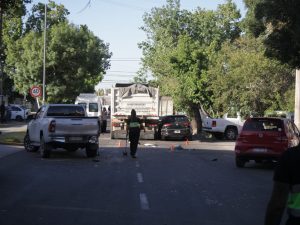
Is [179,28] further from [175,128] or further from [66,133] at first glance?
[66,133]

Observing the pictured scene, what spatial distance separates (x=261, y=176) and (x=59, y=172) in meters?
5.45

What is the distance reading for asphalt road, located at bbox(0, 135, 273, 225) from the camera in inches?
362

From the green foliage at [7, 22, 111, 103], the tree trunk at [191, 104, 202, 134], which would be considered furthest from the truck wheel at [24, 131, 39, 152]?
the green foliage at [7, 22, 111, 103]

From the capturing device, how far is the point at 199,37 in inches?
2459

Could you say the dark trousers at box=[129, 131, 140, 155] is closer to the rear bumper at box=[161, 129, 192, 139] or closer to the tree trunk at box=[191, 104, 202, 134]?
the rear bumper at box=[161, 129, 192, 139]

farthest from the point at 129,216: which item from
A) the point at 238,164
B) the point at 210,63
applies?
the point at 210,63

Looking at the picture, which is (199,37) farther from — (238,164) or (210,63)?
(238,164)

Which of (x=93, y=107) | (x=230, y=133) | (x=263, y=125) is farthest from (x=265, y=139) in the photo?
(x=93, y=107)

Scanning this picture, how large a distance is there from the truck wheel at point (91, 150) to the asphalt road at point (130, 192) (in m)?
0.64

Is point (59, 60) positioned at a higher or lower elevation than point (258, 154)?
higher

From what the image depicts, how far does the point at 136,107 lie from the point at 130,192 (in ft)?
70.4

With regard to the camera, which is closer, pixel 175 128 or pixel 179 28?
pixel 175 128

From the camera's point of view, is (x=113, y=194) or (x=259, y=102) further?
(x=259, y=102)

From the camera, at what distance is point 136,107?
33.3 metres
